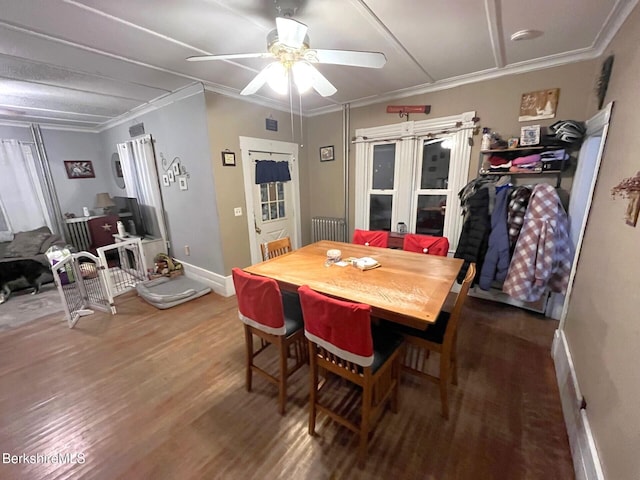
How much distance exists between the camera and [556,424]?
1.54 meters

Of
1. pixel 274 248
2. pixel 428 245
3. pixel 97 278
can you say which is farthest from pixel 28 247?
pixel 428 245

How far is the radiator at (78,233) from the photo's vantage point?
4.66 metres

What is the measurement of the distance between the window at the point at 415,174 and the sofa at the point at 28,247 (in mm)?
4672

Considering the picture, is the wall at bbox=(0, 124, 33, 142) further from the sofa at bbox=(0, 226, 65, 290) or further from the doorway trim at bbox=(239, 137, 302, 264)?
the doorway trim at bbox=(239, 137, 302, 264)

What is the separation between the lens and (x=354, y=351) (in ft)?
4.03

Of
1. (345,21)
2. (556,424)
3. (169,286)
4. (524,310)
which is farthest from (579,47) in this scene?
(169,286)

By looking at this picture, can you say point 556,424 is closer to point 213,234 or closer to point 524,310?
point 524,310

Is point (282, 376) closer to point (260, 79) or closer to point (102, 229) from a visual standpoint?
point (260, 79)

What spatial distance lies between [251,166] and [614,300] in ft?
11.3

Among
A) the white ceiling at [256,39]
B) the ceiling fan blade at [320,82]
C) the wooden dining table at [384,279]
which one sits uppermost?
the white ceiling at [256,39]

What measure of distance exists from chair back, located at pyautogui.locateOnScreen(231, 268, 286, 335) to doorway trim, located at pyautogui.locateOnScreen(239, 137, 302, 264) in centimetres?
199

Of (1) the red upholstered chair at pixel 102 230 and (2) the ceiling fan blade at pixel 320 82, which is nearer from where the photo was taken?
(2) the ceiling fan blade at pixel 320 82

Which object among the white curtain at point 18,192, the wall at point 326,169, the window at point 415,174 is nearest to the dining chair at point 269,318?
the window at point 415,174

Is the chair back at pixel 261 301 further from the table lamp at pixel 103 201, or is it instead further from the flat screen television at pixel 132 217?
the table lamp at pixel 103 201
